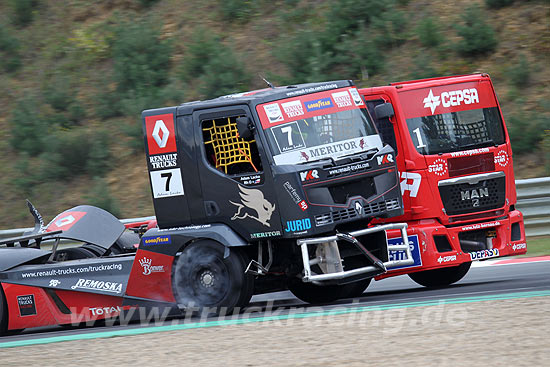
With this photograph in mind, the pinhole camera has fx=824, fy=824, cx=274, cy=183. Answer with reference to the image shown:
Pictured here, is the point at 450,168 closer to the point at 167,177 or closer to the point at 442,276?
the point at 442,276

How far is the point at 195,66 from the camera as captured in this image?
2003 cm

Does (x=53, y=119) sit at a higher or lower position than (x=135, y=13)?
lower

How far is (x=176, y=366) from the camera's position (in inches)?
253

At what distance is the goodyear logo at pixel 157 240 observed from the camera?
9.29 metres

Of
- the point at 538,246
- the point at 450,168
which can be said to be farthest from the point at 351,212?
the point at 538,246

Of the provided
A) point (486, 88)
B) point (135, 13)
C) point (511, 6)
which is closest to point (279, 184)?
point (486, 88)

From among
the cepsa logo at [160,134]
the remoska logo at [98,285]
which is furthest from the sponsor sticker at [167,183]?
the remoska logo at [98,285]

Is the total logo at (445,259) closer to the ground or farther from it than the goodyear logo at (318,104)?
closer to the ground

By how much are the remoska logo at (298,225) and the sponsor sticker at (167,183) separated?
1363mm

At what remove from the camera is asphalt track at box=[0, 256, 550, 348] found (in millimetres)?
8633

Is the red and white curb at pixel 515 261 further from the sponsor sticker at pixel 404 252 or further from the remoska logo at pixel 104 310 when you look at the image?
the remoska logo at pixel 104 310

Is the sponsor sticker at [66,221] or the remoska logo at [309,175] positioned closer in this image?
the remoska logo at [309,175]

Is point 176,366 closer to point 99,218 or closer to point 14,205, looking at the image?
point 99,218

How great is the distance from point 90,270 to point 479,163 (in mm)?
4849
